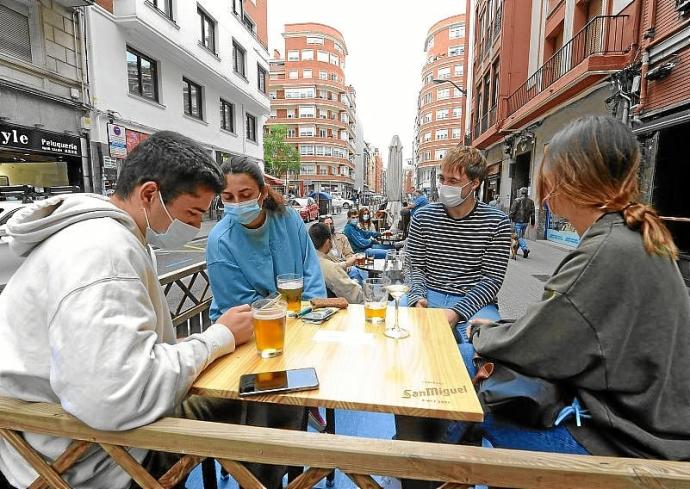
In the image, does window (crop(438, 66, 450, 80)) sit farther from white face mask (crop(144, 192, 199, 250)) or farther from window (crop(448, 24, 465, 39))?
white face mask (crop(144, 192, 199, 250))

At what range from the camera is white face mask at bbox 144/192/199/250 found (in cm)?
142

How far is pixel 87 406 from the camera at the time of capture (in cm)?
90

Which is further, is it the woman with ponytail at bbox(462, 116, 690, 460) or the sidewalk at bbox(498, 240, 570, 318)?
the sidewalk at bbox(498, 240, 570, 318)

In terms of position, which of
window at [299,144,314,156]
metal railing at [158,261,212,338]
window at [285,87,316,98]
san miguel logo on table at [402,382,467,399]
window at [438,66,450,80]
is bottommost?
metal railing at [158,261,212,338]

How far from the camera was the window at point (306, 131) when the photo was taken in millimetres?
56297

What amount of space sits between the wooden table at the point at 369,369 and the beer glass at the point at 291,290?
0.13 m

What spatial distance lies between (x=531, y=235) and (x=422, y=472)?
14.4 metres

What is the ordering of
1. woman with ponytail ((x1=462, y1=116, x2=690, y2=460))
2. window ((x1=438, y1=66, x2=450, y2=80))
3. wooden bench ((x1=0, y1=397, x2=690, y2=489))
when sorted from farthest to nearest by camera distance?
window ((x1=438, y1=66, x2=450, y2=80)) < woman with ponytail ((x1=462, y1=116, x2=690, y2=460)) < wooden bench ((x1=0, y1=397, x2=690, y2=489))

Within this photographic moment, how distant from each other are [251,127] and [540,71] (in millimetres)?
15726

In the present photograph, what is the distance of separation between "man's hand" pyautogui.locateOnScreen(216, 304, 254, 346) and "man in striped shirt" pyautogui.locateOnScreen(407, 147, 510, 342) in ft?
4.27

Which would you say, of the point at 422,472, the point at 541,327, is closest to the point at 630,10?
the point at 541,327

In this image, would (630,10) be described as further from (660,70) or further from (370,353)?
(370,353)

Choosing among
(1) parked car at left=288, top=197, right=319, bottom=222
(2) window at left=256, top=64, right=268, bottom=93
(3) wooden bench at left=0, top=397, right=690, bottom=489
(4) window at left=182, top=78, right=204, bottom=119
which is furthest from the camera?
(2) window at left=256, top=64, right=268, bottom=93

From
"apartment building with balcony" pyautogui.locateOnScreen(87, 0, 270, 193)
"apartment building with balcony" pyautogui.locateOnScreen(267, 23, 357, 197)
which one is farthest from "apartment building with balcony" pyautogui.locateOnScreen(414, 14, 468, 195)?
"apartment building with balcony" pyautogui.locateOnScreen(87, 0, 270, 193)
